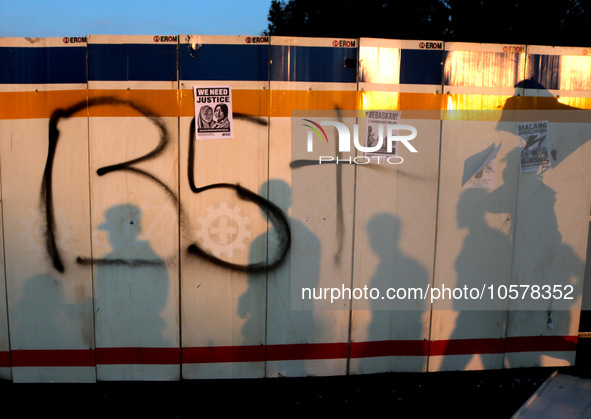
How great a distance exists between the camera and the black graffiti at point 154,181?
10.5ft

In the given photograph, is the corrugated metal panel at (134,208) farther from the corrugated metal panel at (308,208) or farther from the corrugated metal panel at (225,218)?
the corrugated metal panel at (308,208)

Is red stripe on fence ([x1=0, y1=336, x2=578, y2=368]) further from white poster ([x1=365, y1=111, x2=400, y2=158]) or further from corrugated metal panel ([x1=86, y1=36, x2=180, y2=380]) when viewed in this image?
white poster ([x1=365, y1=111, x2=400, y2=158])

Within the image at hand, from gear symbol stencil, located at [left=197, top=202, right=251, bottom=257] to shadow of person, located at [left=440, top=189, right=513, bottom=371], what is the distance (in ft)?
5.71

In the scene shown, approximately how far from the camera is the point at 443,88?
3389 millimetres

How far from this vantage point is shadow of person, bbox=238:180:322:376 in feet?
11.0

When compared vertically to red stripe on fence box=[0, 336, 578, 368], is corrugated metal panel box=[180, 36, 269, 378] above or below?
above

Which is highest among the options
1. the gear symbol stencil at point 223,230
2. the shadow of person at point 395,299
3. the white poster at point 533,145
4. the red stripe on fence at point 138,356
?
the white poster at point 533,145

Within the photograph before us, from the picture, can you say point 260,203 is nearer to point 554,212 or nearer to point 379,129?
point 379,129

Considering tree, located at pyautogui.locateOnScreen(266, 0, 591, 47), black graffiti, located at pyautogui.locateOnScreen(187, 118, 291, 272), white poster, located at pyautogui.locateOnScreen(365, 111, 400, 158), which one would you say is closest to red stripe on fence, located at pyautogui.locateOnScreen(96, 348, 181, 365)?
black graffiti, located at pyautogui.locateOnScreen(187, 118, 291, 272)

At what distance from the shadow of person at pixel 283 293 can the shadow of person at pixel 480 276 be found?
1.18m

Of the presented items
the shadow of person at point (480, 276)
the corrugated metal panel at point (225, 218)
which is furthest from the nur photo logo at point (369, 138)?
the shadow of person at point (480, 276)

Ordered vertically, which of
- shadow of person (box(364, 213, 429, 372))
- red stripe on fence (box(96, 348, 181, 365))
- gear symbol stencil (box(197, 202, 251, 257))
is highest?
gear symbol stencil (box(197, 202, 251, 257))

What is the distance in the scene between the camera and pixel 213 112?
3.23m

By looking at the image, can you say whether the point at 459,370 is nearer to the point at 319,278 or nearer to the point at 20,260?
the point at 319,278
